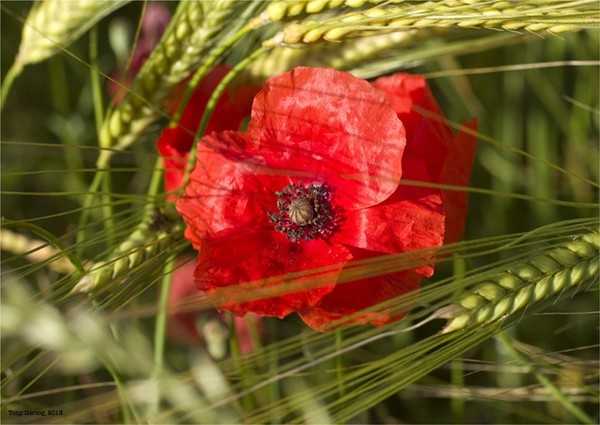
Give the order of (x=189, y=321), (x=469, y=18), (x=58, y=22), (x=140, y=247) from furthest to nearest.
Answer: (x=189, y=321), (x=58, y=22), (x=140, y=247), (x=469, y=18)

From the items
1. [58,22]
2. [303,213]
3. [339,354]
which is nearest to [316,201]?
[303,213]

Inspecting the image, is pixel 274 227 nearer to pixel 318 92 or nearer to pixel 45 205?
pixel 318 92

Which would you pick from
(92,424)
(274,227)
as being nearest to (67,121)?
(92,424)

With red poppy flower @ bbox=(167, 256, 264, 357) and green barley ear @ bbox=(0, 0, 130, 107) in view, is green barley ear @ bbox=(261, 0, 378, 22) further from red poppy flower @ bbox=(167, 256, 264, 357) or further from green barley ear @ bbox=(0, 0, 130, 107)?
red poppy flower @ bbox=(167, 256, 264, 357)

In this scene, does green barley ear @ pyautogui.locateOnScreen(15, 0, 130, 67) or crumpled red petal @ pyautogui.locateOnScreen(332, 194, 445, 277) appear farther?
green barley ear @ pyautogui.locateOnScreen(15, 0, 130, 67)

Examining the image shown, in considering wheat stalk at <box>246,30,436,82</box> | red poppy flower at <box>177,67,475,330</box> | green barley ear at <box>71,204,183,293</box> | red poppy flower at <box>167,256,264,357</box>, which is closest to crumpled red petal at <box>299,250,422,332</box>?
red poppy flower at <box>177,67,475,330</box>

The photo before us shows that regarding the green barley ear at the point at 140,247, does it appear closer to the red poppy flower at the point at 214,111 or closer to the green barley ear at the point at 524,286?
the red poppy flower at the point at 214,111

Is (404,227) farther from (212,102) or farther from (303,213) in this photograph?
(212,102)
